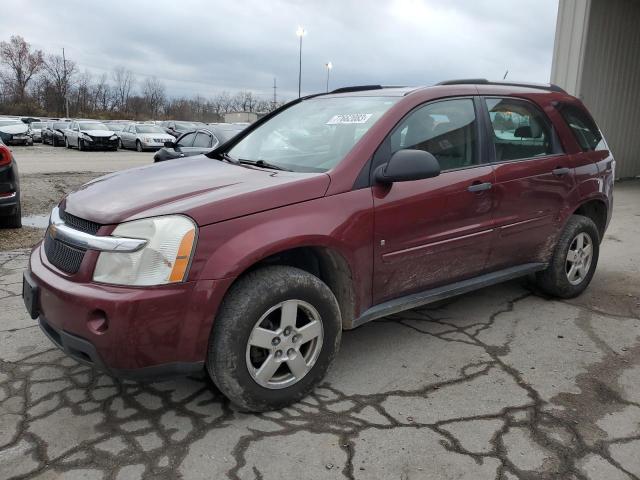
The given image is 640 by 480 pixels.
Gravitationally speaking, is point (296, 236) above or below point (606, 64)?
below

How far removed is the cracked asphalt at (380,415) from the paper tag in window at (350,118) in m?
1.48

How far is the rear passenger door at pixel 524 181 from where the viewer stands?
375 cm

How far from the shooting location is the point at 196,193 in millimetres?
2756

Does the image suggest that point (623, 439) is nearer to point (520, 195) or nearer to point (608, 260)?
point (520, 195)

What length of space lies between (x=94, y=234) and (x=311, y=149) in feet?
4.66

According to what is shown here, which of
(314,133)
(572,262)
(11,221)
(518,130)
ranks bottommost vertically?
(11,221)

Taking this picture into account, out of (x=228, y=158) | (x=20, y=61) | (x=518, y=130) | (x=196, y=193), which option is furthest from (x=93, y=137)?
(x=20, y=61)

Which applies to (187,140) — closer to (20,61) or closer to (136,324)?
(136,324)

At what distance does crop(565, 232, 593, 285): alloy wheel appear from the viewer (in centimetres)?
443

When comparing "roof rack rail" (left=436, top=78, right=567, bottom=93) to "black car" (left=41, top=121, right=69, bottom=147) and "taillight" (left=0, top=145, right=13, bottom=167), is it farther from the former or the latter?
"black car" (left=41, top=121, right=69, bottom=147)

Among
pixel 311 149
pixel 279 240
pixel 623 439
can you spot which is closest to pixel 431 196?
pixel 311 149

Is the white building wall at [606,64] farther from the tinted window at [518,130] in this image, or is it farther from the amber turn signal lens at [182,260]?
the amber turn signal lens at [182,260]

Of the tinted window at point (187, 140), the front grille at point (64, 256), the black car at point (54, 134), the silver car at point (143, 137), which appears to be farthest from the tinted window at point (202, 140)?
the black car at point (54, 134)

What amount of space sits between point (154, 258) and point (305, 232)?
0.75m
